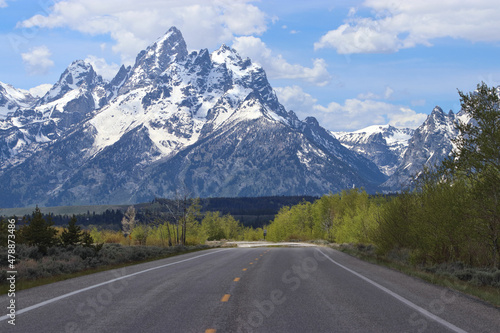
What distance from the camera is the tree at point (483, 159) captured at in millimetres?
18469

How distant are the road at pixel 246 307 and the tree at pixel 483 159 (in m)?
3.70

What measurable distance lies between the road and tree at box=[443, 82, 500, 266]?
3.70 m

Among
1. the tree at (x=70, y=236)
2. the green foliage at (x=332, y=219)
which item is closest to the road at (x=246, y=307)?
the tree at (x=70, y=236)

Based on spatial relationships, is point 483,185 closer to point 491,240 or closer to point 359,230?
point 491,240

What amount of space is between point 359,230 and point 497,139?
130ft

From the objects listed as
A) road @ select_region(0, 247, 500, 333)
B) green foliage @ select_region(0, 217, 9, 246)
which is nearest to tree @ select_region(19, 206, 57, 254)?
green foliage @ select_region(0, 217, 9, 246)

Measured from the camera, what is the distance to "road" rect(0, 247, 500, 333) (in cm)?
929

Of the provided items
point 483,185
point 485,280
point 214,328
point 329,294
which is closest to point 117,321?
point 214,328

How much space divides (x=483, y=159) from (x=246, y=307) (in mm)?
12113

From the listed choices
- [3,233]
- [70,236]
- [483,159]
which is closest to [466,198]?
[483,159]

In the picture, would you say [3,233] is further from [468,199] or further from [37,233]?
[468,199]

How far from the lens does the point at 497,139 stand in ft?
60.7

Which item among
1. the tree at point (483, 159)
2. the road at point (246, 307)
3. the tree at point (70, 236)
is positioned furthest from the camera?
the tree at point (70, 236)

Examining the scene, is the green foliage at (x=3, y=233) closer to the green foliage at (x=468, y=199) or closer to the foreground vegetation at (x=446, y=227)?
the foreground vegetation at (x=446, y=227)
